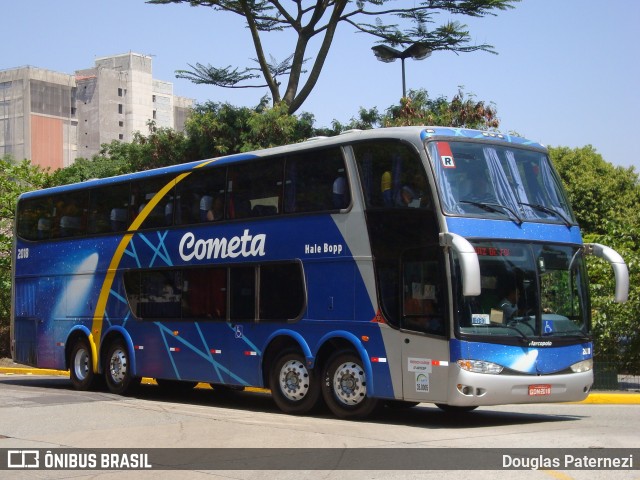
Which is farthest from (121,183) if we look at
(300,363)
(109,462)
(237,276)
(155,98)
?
(155,98)

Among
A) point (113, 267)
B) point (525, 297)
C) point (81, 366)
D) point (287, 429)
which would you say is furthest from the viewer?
point (81, 366)

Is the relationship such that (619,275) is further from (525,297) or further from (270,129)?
(270,129)

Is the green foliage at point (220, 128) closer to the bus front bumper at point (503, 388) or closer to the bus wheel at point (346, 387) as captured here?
the bus wheel at point (346, 387)

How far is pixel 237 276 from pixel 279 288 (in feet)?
3.58

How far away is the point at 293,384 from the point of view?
1595 centimetres

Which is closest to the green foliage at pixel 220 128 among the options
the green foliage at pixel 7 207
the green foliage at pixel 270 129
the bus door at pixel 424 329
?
the green foliage at pixel 270 129

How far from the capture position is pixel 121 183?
20000 millimetres

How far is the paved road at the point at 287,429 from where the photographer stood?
9922mm

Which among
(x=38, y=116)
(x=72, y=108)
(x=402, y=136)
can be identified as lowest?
(x=402, y=136)

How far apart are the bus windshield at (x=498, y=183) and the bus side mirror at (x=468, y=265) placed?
0.65 m

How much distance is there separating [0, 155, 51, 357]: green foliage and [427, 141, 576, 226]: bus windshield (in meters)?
21.0

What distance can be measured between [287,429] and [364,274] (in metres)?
2.64

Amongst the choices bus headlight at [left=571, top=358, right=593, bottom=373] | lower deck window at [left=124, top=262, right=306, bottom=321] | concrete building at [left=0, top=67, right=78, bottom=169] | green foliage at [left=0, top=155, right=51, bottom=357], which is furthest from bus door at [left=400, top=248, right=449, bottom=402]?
concrete building at [left=0, top=67, right=78, bottom=169]

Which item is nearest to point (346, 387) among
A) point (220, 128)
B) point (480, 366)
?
point (480, 366)
